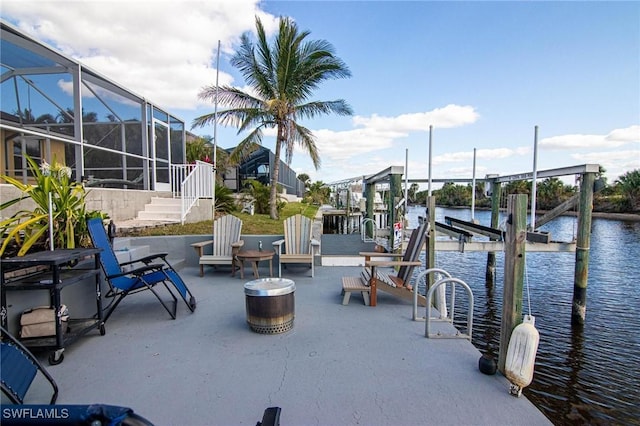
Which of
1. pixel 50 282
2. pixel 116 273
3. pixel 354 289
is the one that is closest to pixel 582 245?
pixel 354 289

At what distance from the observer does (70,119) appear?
853 cm

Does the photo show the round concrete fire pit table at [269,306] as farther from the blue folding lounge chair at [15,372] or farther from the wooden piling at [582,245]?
the wooden piling at [582,245]

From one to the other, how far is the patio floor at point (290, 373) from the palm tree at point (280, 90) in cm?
773

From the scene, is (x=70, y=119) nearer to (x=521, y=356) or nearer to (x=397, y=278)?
(x=397, y=278)

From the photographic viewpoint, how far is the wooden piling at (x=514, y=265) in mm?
2838

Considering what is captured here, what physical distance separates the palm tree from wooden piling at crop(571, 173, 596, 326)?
7676mm

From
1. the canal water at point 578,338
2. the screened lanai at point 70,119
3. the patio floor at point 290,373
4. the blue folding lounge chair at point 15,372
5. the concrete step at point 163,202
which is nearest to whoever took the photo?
the blue folding lounge chair at point 15,372

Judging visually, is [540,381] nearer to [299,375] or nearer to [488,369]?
[488,369]

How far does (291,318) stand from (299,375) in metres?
1.01

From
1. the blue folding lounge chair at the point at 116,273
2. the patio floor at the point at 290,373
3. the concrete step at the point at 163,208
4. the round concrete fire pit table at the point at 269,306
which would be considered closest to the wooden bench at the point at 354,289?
the patio floor at the point at 290,373

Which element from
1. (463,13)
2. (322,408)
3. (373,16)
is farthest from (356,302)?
(463,13)

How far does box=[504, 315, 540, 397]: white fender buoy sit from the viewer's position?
2.48 meters

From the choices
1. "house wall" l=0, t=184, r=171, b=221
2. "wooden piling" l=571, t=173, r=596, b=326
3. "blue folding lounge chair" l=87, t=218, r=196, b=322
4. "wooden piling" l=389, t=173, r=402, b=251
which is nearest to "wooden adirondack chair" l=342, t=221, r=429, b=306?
"blue folding lounge chair" l=87, t=218, r=196, b=322

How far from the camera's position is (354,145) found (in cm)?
2708
